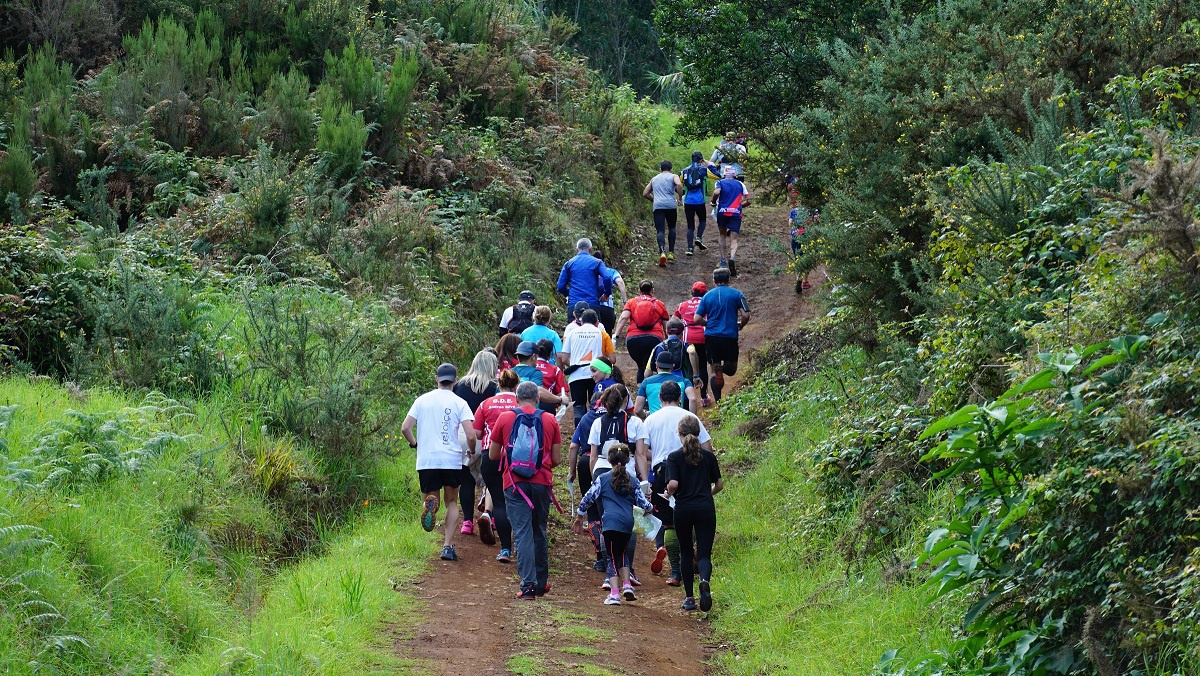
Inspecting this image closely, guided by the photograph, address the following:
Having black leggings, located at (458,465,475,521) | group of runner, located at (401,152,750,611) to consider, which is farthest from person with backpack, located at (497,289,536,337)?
black leggings, located at (458,465,475,521)

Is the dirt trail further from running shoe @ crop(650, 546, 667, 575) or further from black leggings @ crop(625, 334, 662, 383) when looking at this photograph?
black leggings @ crop(625, 334, 662, 383)

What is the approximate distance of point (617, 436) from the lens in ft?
33.2

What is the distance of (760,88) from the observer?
57.6 ft

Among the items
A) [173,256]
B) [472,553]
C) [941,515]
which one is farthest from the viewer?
[173,256]

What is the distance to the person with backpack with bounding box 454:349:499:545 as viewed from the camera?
10.8 metres

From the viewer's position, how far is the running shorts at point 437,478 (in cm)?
1012

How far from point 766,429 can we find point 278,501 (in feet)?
20.9

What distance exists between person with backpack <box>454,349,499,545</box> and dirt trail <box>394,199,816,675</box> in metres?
0.16

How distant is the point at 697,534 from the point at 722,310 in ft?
17.7

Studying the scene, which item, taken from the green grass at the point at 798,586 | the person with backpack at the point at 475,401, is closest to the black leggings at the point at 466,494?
the person with backpack at the point at 475,401

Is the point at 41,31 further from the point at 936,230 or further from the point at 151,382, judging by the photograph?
the point at 936,230

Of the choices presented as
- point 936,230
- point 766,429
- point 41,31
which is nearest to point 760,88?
point 766,429

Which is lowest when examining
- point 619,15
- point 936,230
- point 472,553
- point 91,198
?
point 472,553

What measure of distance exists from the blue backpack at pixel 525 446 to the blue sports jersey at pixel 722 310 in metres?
5.42
